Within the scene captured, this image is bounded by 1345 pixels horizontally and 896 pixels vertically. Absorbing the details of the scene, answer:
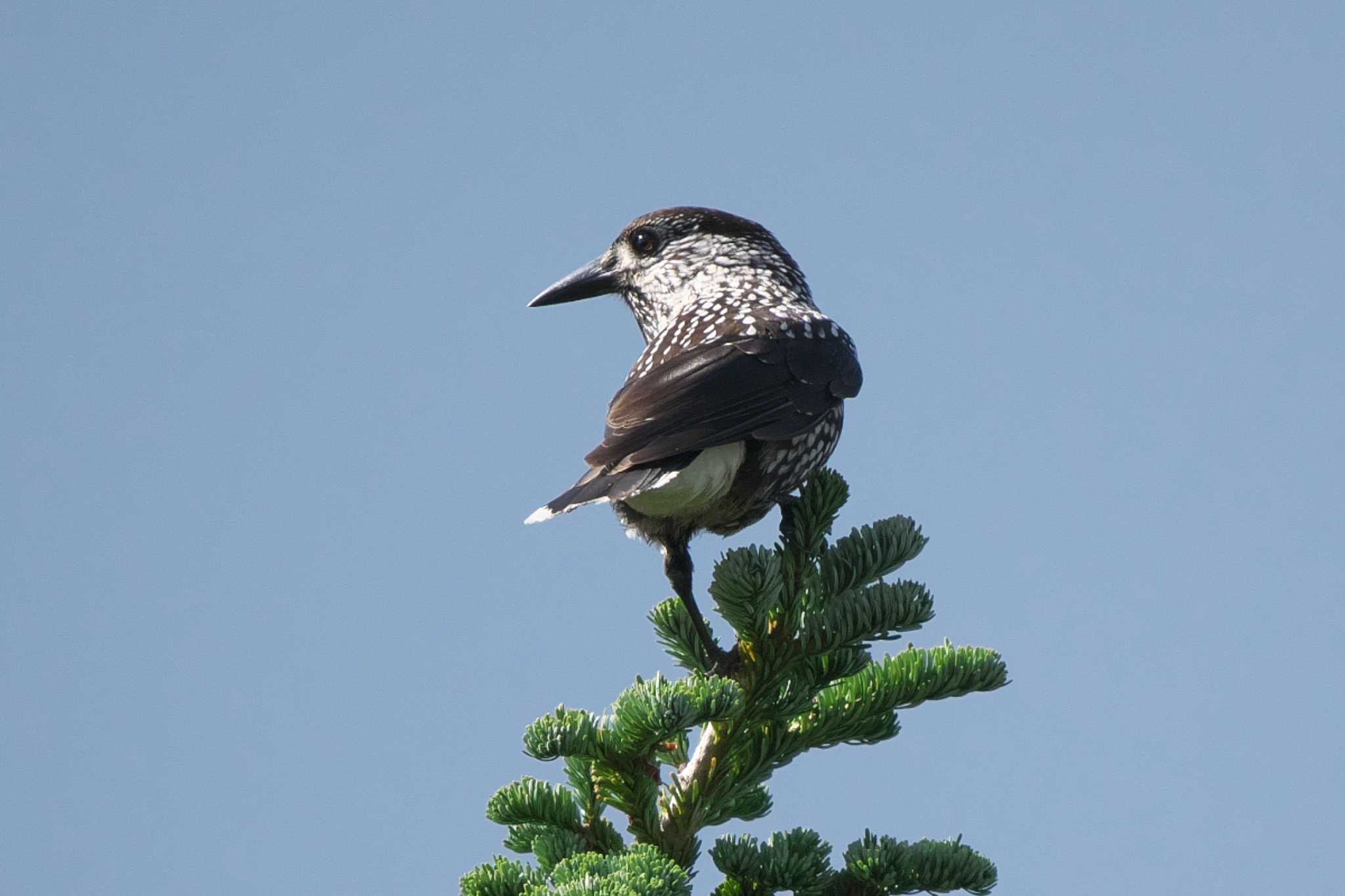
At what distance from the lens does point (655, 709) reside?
2832 millimetres

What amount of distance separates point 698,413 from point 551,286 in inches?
75.4

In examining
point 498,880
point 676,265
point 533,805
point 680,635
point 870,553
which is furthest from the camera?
point 676,265

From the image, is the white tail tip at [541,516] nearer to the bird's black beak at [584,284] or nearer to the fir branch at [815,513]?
the fir branch at [815,513]

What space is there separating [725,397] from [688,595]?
58 centimetres

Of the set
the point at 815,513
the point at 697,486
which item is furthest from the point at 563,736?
the point at 697,486

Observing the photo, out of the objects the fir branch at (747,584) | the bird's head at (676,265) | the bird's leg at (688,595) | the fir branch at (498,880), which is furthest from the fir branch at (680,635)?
the bird's head at (676,265)

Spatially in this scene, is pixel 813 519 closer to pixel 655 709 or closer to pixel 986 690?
pixel 986 690

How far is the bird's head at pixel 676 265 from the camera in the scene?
5480 mm

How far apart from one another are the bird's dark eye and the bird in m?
0.63

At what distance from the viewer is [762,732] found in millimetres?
3229

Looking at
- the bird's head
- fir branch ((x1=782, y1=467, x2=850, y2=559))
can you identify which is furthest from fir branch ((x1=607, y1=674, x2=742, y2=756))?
the bird's head

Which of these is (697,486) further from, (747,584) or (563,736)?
(563,736)

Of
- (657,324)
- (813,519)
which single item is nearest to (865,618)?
(813,519)

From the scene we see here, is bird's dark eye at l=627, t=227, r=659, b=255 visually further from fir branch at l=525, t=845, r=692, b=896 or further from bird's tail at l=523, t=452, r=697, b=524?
fir branch at l=525, t=845, r=692, b=896
